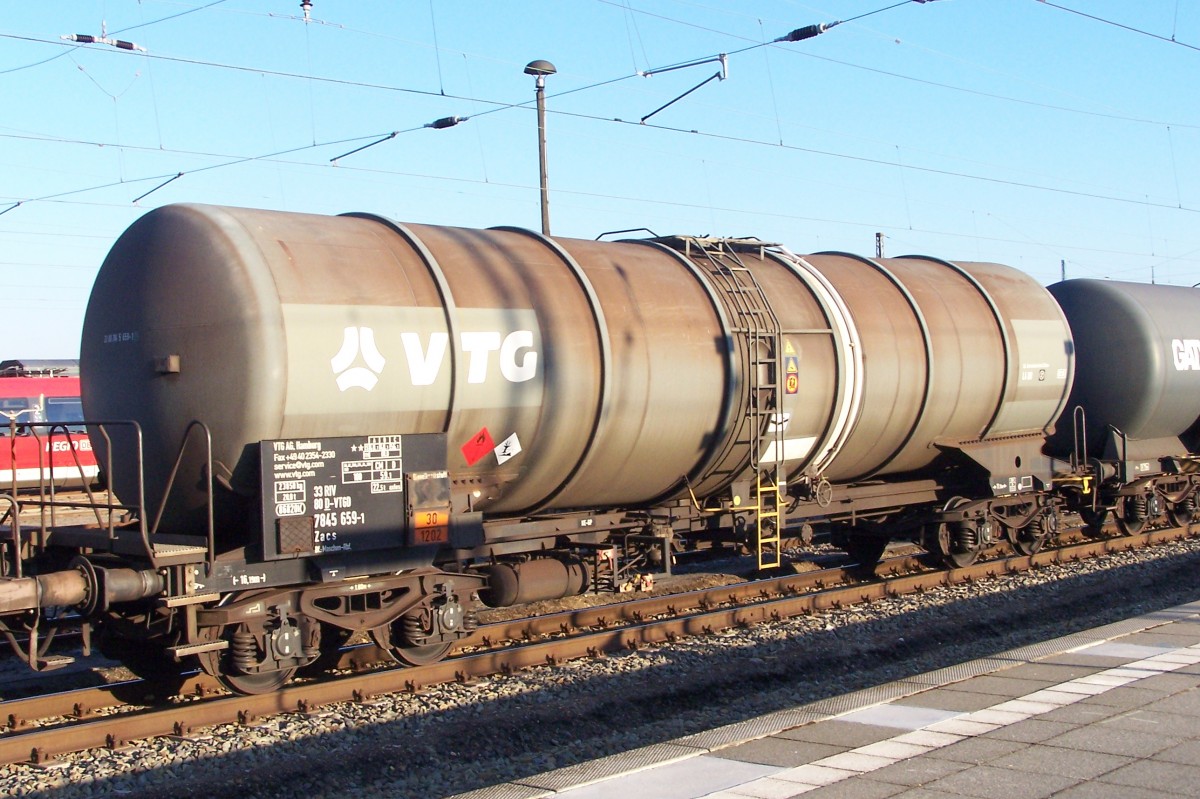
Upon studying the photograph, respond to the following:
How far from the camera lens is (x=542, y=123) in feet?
68.3

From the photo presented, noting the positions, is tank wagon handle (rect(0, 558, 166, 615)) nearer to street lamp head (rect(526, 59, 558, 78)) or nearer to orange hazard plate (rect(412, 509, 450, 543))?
orange hazard plate (rect(412, 509, 450, 543))

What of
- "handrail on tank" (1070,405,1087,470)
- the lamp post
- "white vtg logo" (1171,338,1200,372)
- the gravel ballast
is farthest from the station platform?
the lamp post

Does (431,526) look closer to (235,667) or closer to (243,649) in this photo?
(243,649)

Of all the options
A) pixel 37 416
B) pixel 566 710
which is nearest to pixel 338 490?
pixel 566 710

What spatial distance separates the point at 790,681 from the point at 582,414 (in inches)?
118

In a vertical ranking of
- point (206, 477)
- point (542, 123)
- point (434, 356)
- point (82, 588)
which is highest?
point (542, 123)

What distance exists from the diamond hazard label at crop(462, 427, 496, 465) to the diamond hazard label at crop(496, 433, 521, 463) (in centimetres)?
7

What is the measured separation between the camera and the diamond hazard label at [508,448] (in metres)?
9.49

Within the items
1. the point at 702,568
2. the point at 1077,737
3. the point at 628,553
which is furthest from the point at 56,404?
the point at 1077,737

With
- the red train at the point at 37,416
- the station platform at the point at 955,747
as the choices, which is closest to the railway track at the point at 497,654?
the station platform at the point at 955,747

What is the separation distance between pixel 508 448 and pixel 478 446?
28 centimetres

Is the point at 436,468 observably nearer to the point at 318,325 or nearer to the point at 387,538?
the point at 387,538

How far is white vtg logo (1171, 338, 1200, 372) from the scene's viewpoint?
1675 cm

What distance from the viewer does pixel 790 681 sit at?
33.4 ft
